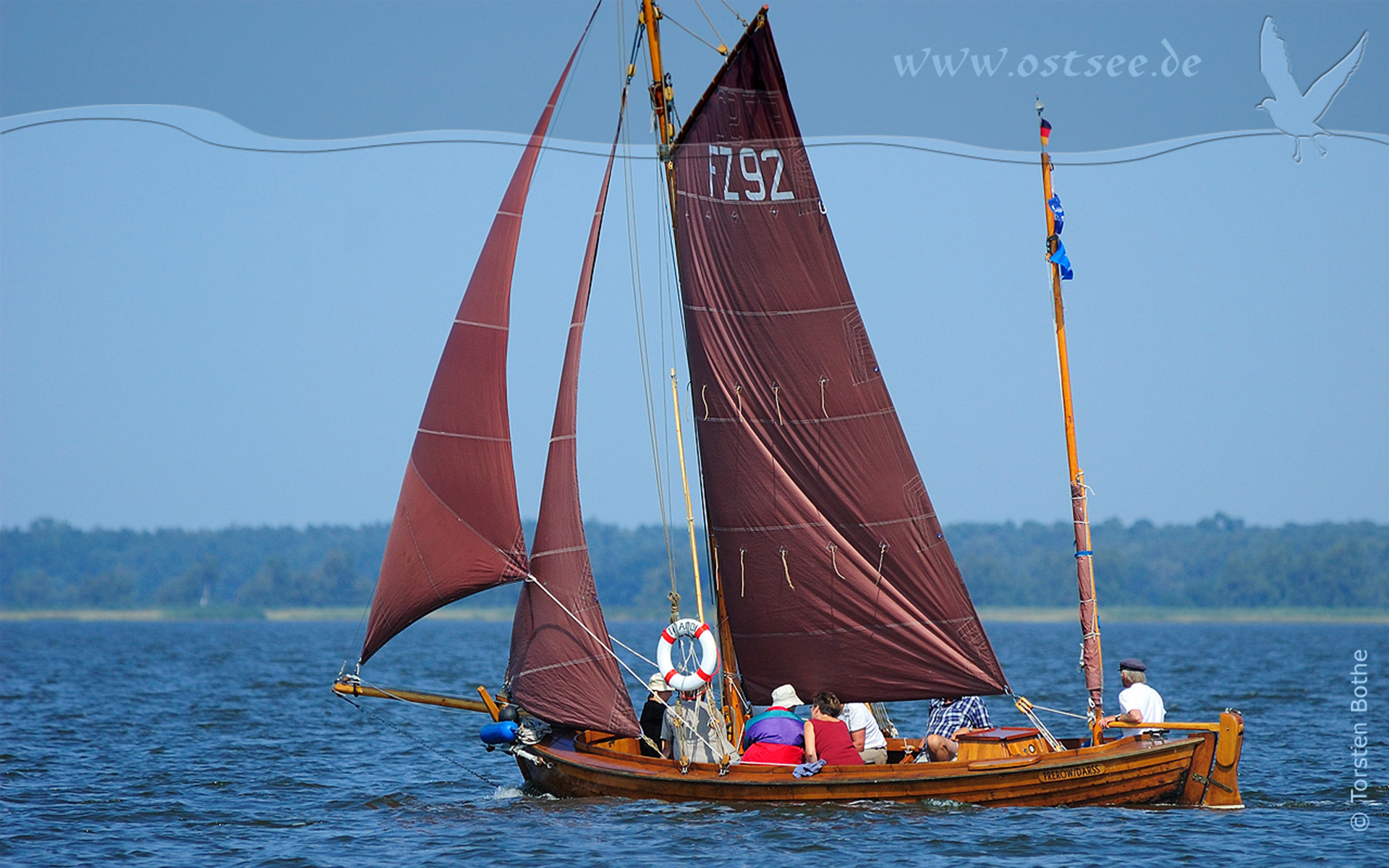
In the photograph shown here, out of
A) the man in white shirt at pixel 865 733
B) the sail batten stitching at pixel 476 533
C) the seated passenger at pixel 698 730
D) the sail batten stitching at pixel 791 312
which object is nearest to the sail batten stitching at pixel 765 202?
the sail batten stitching at pixel 791 312

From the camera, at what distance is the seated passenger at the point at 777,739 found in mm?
16734

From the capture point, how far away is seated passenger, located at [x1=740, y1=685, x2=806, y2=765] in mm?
16734

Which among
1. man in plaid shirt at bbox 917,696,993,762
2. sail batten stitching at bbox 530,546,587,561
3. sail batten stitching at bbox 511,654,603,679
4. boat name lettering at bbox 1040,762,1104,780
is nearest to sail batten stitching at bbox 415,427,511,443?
sail batten stitching at bbox 530,546,587,561

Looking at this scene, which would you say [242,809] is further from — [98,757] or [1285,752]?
[1285,752]

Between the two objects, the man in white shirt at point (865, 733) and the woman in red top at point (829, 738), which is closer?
the woman in red top at point (829, 738)

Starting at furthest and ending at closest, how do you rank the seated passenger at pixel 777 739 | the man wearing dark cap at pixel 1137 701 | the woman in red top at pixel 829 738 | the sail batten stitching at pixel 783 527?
the sail batten stitching at pixel 783 527 < the seated passenger at pixel 777 739 < the woman in red top at pixel 829 738 < the man wearing dark cap at pixel 1137 701

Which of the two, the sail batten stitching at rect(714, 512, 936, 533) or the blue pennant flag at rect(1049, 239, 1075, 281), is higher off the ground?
the blue pennant flag at rect(1049, 239, 1075, 281)

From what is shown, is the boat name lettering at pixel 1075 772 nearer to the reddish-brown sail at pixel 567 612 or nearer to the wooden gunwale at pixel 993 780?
the wooden gunwale at pixel 993 780

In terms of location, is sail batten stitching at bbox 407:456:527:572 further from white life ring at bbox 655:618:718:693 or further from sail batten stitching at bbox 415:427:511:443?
white life ring at bbox 655:618:718:693

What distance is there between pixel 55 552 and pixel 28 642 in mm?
101205

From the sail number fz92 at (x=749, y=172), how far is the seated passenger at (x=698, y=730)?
19.6ft

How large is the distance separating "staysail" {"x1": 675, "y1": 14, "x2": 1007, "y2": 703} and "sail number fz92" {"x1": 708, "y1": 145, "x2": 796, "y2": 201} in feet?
0.06

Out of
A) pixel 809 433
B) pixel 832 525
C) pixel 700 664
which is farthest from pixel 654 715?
pixel 809 433

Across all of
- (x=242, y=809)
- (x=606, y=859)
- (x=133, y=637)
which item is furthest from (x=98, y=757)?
(x=133, y=637)
